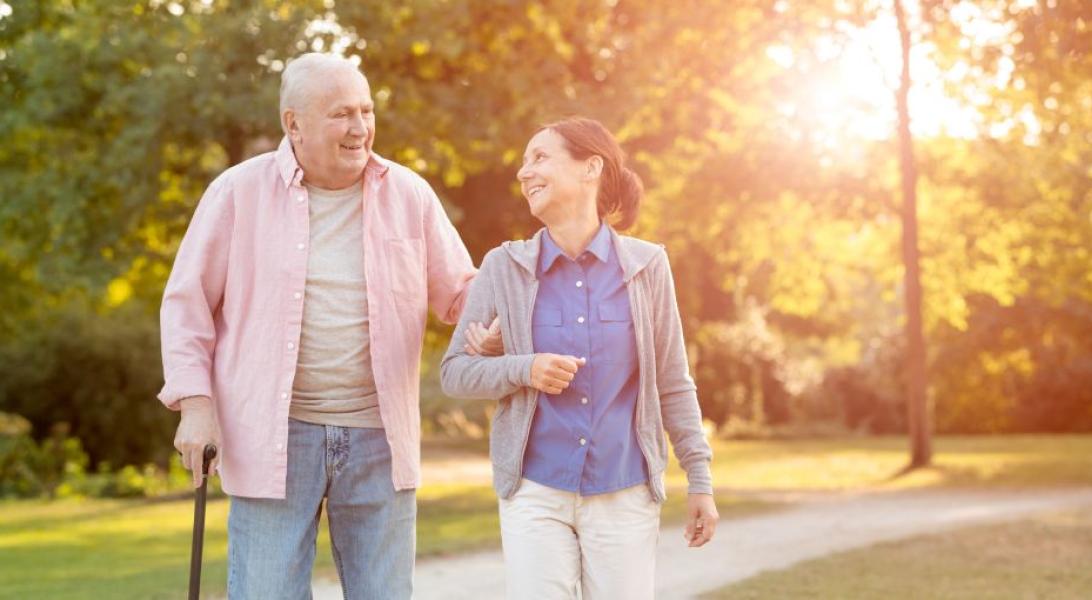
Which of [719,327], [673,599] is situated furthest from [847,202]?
[719,327]

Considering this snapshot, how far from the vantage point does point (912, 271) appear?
63.1 ft

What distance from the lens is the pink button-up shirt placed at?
4105 mm

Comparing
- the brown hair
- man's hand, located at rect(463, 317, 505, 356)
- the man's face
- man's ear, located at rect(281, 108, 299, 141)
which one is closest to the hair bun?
the brown hair

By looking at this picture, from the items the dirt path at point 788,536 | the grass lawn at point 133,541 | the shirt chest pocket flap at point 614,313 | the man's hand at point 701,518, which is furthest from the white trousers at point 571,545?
the grass lawn at point 133,541

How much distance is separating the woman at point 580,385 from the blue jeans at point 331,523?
0.40 m

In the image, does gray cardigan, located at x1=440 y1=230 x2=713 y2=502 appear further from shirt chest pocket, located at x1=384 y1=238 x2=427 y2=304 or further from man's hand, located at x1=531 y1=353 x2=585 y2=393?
shirt chest pocket, located at x1=384 y1=238 x2=427 y2=304

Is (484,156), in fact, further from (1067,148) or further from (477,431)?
(477,431)

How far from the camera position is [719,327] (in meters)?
34.1

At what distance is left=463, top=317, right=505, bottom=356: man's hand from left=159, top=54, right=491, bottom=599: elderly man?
0.33 m

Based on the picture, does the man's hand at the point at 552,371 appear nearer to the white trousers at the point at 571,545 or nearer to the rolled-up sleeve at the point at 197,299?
the white trousers at the point at 571,545

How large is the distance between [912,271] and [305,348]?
16.0 meters

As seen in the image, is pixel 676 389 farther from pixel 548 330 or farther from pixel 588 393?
pixel 548 330

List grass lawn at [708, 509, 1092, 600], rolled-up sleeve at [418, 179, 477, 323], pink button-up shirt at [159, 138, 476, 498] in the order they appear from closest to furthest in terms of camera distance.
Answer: pink button-up shirt at [159, 138, 476, 498]
rolled-up sleeve at [418, 179, 477, 323]
grass lawn at [708, 509, 1092, 600]

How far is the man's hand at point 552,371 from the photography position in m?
3.76
